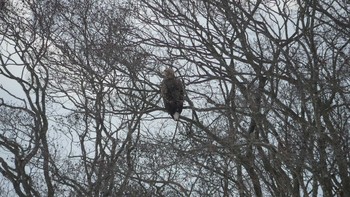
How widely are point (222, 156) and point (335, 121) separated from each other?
1671 mm

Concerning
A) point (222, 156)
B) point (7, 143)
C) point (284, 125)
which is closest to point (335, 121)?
point (284, 125)

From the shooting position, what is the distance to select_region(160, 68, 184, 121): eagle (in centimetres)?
704

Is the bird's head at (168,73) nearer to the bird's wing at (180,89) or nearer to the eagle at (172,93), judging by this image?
the eagle at (172,93)

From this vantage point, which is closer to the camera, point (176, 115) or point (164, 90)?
point (176, 115)

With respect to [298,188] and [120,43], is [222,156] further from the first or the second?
[120,43]

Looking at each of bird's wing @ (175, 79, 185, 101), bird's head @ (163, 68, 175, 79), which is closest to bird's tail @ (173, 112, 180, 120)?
bird's wing @ (175, 79, 185, 101)

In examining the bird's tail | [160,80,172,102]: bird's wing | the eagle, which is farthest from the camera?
[160,80,172,102]: bird's wing

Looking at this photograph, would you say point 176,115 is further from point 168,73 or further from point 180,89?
point 168,73

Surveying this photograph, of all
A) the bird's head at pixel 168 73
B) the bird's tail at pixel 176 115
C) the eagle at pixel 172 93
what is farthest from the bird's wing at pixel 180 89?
the bird's tail at pixel 176 115

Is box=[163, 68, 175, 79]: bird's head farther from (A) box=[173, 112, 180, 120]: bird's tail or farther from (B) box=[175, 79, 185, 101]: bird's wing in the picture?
(A) box=[173, 112, 180, 120]: bird's tail

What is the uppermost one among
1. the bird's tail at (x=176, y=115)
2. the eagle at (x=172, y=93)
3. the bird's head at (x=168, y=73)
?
the bird's head at (x=168, y=73)

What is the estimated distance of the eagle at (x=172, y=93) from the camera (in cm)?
704

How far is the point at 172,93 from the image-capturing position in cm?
714

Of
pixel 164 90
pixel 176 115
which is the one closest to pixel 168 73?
pixel 164 90
